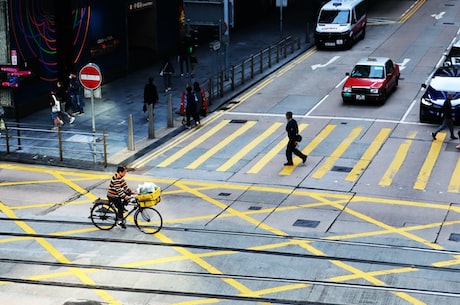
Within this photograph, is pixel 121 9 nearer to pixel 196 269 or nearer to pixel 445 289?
pixel 196 269

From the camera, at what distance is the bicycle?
65.9ft

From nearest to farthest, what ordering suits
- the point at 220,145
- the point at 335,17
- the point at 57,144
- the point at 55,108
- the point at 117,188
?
1. the point at 117,188
2. the point at 57,144
3. the point at 220,145
4. the point at 55,108
5. the point at 335,17

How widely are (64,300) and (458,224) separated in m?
9.50

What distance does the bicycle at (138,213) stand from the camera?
20.1m

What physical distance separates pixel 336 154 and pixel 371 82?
24.0 feet

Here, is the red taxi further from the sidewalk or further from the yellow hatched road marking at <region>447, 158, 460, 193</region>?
the yellow hatched road marking at <region>447, 158, 460, 193</region>

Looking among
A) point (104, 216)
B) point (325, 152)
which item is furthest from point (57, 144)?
point (325, 152)

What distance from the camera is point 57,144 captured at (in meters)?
28.1

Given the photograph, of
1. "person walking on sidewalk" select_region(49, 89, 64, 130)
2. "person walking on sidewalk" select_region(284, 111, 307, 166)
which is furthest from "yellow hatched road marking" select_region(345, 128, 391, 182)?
"person walking on sidewalk" select_region(49, 89, 64, 130)

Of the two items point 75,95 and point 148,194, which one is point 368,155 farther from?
point 75,95

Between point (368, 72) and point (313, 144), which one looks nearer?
point (313, 144)

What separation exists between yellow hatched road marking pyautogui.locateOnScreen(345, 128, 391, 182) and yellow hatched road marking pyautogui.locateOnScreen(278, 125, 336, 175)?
5.46ft

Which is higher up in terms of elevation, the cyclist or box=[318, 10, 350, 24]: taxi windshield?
box=[318, 10, 350, 24]: taxi windshield

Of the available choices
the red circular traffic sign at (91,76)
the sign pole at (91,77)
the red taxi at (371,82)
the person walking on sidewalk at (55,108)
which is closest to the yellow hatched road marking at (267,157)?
the sign pole at (91,77)
